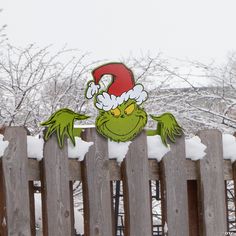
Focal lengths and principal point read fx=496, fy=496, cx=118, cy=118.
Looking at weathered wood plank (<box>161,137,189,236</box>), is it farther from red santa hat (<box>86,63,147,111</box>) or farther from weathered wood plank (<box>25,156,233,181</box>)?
red santa hat (<box>86,63,147,111</box>)

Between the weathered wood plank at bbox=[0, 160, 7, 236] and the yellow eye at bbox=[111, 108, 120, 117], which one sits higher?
the yellow eye at bbox=[111, 108, 120, 117]

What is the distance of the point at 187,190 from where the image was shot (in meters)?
2.79

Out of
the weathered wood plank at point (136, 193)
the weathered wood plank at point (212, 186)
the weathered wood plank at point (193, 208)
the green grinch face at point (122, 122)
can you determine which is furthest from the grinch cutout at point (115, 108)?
the weathered wood plank at point (193, 208)

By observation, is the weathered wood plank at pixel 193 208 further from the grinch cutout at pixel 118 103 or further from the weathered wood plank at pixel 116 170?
the grinch cutout at pixel 118 103

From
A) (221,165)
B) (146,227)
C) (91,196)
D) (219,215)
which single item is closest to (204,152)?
(221,165)

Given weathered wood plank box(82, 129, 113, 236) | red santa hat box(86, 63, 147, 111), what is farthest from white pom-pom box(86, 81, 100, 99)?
weathered wood plank box(82, 129, 113, 236)

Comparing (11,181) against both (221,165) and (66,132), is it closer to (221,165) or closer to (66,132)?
(66,132)

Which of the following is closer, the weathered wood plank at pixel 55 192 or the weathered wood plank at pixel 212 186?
the weathered wood plank at pixel 55 192

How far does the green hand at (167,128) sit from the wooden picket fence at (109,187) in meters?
0.05

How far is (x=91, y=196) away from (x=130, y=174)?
0.76 feet

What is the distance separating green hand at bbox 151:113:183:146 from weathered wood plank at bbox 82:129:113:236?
0.36m

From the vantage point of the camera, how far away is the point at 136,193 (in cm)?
255

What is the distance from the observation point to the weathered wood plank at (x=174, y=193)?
8.62 feet

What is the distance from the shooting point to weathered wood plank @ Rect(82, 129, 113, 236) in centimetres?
246
